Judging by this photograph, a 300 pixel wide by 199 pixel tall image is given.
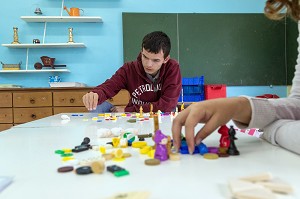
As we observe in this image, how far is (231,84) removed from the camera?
11.0 ft

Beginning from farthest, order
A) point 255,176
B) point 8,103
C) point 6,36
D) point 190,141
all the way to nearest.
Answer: point 6,36
point 8,103
point 190,141
point 255,176

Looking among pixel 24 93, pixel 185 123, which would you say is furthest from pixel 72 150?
pixel 24 93

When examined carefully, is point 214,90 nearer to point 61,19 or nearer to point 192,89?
point 192,89

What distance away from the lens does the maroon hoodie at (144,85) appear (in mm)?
1820

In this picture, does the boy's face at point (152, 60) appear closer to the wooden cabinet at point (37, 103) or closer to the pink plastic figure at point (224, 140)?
the wooden cabinet at point (37, 103)

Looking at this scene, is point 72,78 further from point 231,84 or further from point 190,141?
point 190,141

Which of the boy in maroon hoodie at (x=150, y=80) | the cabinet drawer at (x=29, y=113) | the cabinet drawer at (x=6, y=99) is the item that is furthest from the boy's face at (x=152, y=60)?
the cabinet drawer at (x=6, y=99)

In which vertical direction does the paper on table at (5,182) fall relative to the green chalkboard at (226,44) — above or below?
below

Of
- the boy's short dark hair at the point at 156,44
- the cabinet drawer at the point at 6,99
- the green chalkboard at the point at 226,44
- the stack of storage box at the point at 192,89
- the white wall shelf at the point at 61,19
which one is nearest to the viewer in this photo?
the boy's short dark hair at the point at 156,44

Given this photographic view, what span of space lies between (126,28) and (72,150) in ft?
9.16

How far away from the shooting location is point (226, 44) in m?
3.33

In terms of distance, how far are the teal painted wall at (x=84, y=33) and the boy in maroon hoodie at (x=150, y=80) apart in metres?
1.40

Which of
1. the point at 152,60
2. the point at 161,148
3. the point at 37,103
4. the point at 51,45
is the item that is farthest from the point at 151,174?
the point at 51,45

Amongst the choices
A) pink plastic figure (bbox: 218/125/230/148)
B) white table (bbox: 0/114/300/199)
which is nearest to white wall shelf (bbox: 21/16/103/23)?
white table (bbox: 0/114/300/199)
